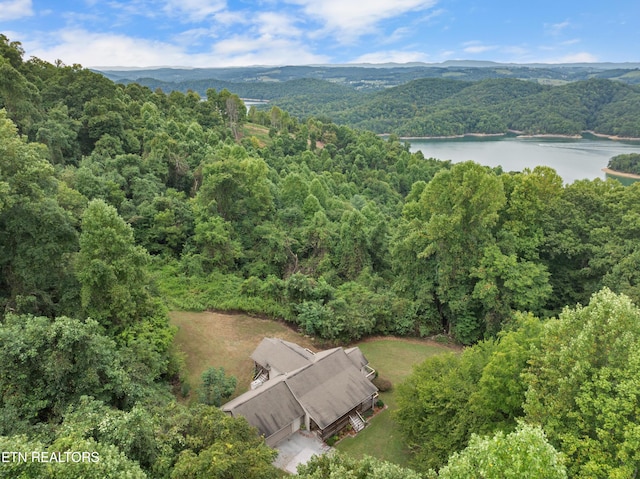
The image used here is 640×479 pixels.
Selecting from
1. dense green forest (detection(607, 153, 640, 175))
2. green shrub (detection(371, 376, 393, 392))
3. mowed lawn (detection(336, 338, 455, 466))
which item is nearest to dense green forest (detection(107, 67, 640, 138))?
dense green forest (detection(607, 153, 640, 175))

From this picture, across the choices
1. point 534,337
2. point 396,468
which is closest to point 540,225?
point 534,337

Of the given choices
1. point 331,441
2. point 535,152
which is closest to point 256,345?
point 331,441

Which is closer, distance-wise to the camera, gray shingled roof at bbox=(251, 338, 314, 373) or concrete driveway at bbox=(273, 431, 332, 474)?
concrete driveway at bbox=(273, 431, 332, 474)

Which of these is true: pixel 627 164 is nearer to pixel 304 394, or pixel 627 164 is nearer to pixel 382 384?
pixel 382 384

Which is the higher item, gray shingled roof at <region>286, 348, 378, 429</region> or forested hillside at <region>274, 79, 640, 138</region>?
forested hillside at <region>274, 79, 640, 138</region>

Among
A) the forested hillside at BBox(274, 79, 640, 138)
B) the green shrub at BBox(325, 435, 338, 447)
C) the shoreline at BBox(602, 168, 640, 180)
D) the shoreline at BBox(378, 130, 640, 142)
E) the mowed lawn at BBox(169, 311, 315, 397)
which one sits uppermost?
the forested hillside at BBox(274, 79, 640, 138)

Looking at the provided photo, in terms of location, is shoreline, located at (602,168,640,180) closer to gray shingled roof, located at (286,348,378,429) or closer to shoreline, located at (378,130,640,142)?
shoreline, located at (378,130,640,142)

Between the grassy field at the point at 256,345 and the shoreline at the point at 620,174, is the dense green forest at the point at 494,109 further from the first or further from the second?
the grassy field at the point at 256,345
